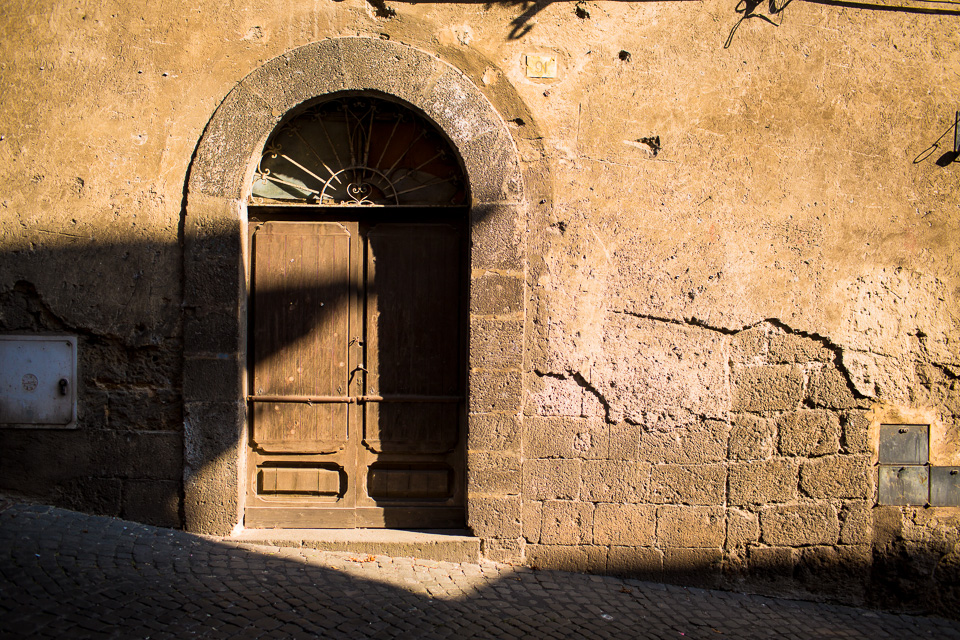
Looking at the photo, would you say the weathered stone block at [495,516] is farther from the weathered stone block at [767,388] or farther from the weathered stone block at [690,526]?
the weathered stone block at [767,388]

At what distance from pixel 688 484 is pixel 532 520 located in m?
1.05

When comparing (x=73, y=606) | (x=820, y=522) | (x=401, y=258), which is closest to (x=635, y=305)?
(x=401, y=258)

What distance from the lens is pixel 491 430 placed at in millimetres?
3971

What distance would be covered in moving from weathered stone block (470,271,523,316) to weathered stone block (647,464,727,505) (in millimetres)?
1417

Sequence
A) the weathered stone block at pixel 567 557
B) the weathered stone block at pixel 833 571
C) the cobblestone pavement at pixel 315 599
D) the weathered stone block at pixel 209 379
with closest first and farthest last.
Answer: the cobblestone pavement at pixel 315 599 → the weathered stone block at pixel 209 379 → the weathered stone block at pixel 567 557 → the weathered stone block at pixel 833 571

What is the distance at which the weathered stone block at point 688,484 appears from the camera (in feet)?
13.2

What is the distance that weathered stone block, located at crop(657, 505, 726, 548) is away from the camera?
4031 mm

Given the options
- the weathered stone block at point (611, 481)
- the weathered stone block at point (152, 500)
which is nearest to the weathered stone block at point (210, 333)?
the weathered stone block at point (152, 500)

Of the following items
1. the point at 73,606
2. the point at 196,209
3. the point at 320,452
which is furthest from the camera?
the point at 320,452

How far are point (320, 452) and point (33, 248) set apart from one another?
224 centimetres

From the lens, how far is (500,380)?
3961 mm

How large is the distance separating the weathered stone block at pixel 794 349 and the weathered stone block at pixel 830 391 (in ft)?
0.37

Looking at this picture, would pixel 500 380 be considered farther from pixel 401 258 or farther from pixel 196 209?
pixel 196 209

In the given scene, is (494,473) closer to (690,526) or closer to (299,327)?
(690,526)
